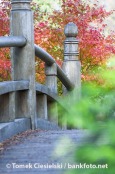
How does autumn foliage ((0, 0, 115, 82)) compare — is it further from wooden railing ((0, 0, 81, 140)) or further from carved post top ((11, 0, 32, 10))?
carved post top ((11, 0, 32, 10))

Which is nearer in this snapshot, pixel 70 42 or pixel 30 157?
pixel 30 157

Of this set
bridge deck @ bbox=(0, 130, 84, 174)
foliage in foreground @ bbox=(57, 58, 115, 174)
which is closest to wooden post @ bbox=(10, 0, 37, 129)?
bridge deck @ bbox=(0, 130, 84, 174)

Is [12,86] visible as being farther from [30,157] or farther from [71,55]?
[71,55]

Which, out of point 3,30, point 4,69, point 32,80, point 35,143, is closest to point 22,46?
point 32,80

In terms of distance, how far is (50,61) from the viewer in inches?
226

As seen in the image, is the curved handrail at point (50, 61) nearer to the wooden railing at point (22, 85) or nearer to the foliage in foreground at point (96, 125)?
the wooden railing at point (22, 85)

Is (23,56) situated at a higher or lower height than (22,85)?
higher

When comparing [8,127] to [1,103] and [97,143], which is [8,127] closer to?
[1,103]

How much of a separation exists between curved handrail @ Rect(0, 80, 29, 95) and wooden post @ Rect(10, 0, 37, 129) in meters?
0.10

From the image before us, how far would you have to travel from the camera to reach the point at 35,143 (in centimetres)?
412

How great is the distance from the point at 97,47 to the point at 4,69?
1436mm

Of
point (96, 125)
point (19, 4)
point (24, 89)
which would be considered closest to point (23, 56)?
point (24, 89)

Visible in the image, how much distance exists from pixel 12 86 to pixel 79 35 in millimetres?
4398

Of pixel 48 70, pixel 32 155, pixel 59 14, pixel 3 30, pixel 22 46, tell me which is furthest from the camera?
pixel 59 14
